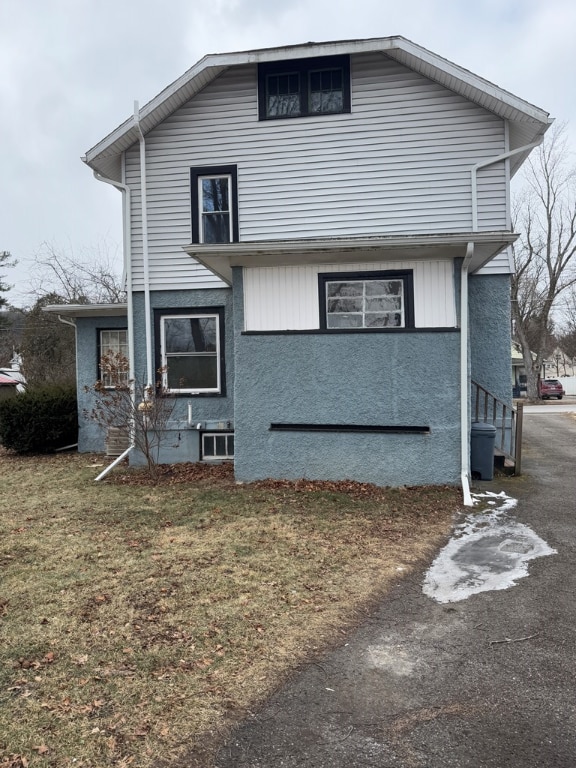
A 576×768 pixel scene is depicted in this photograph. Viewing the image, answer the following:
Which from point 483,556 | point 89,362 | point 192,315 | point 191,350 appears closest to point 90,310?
point 89,362

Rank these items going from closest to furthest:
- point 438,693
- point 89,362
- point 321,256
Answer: point 438,693 < point 321,256 < point 89,362

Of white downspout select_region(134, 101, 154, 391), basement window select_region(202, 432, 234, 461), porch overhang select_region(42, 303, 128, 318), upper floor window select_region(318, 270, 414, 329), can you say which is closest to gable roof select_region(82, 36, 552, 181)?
white downspout select_region(134, 101, 154, 391)

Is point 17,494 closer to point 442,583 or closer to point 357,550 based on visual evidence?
point 357,550

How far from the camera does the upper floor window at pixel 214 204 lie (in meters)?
9.98

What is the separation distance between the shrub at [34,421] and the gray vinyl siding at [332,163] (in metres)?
3.70

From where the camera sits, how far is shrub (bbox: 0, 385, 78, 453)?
37.2 ft

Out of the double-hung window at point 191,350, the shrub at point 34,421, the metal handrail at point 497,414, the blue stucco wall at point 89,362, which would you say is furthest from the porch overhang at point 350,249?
the shrub at point 34,421

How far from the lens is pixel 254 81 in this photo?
987cm

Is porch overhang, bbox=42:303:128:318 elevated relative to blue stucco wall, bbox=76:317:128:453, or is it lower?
elevated

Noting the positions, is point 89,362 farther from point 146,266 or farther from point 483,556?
point 483,556

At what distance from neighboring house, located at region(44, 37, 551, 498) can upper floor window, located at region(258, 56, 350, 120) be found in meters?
0.03

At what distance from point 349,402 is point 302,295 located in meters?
1.70

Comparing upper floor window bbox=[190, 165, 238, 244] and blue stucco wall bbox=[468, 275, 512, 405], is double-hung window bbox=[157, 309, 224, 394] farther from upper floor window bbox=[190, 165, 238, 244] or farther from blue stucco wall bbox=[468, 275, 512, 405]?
blue stucco wall bbox=[468, 275, 512, 405]

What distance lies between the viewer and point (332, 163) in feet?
31.7
